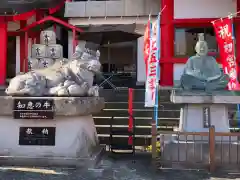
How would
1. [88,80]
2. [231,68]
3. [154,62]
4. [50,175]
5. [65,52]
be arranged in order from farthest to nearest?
[65,52]
[231,68]
[154,62]
[88,80]
[50,175]

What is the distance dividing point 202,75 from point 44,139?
10.6ft

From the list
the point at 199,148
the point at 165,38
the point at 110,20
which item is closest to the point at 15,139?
the point at 199,148

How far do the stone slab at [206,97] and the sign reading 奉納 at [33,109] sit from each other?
2286 millimetres

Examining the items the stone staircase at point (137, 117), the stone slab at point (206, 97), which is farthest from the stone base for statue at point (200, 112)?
the stone staircase at point (137, 117)

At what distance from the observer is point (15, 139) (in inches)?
209

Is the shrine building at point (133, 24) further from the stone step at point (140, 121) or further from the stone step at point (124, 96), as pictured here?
the stone step at point (140, 121)

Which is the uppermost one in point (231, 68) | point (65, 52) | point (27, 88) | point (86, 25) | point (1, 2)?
point (1, 2)

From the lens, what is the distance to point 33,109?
507 centimetres

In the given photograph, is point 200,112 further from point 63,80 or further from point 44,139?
point 44,139

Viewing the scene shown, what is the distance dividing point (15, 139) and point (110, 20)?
357 inches

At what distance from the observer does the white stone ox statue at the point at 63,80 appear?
5.18m

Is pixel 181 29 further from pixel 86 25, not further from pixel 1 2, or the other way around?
pixel 1 2

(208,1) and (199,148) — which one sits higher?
(208,1)

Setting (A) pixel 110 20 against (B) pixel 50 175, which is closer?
(B) pixel 50 175
